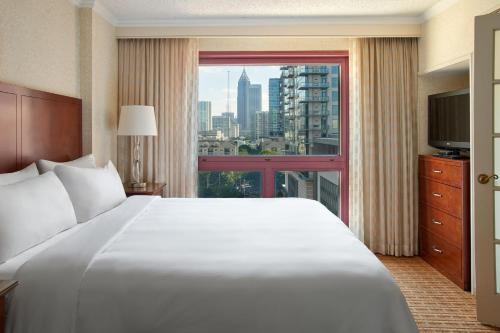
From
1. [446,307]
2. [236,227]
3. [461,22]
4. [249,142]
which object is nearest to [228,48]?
[249,142]

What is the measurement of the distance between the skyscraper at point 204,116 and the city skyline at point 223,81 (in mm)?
49

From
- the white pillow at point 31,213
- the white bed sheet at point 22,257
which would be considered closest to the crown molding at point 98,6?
the white pillow at point 31,213

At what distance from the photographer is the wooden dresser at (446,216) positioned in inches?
128

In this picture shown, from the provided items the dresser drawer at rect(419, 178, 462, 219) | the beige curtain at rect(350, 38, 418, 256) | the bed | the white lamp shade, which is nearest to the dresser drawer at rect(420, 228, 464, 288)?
the beige curtain at rect(350, 38, 418, 256)

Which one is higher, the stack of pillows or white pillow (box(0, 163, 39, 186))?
white pillow (box(0, 163, 39, 186))

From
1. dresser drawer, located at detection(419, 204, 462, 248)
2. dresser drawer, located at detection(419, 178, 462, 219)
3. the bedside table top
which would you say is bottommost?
dresser drawer, located at detection(419, 204, 462, 248)

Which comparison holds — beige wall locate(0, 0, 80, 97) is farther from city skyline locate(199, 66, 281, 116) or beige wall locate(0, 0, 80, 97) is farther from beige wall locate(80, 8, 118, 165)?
city skyline locate(199, 66, 281, 116)

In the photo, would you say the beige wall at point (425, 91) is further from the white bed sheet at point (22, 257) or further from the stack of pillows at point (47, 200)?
the white bed sheet at point (22, 257)

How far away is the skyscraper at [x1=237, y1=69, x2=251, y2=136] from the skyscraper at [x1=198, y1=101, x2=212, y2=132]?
1.18 ft

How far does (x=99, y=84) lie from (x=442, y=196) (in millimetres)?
3580

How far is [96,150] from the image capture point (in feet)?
12.4

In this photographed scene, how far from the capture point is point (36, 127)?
2.88m

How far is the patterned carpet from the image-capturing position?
8.66 ft

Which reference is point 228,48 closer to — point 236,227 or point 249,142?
point 249,142
